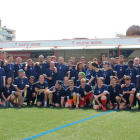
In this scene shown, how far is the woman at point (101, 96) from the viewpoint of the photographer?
7617mm

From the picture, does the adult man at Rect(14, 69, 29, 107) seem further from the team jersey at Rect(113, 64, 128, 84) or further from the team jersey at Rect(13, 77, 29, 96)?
the team jersey at Rect(113, 64, 128, 84)

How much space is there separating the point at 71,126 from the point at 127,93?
3216 mm

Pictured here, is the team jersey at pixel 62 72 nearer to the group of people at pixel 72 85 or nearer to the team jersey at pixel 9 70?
the group of people at pixel 72 85

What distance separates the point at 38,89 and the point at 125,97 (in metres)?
3.31

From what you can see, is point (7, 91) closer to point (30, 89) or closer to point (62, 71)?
point (30, 89)

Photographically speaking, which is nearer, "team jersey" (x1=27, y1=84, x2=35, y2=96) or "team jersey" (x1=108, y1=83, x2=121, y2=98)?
"team jersey" (x1=108, y1=83, x2=121, y2=98)

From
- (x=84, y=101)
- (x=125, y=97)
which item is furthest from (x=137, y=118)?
(x=84, y=101)

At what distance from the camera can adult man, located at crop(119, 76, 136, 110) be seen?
7.58 meters

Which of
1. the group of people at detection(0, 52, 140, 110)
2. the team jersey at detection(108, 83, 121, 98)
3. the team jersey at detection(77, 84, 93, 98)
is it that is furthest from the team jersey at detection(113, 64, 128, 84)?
the team jersey at detection(77, 84, 93, 98)

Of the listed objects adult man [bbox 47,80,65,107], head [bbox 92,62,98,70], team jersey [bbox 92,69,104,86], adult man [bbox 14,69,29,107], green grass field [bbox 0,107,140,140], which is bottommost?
green grass field [bbox 0,107,140,140]

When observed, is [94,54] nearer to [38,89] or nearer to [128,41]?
[128,41]

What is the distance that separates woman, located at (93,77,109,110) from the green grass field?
3.42 feet

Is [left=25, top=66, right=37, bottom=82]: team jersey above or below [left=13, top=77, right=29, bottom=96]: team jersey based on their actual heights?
above

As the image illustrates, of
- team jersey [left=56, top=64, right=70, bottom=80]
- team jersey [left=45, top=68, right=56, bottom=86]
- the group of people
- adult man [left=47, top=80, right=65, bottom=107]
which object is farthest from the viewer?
team jersey [left=56, top=64, right=70, bottom=80]
